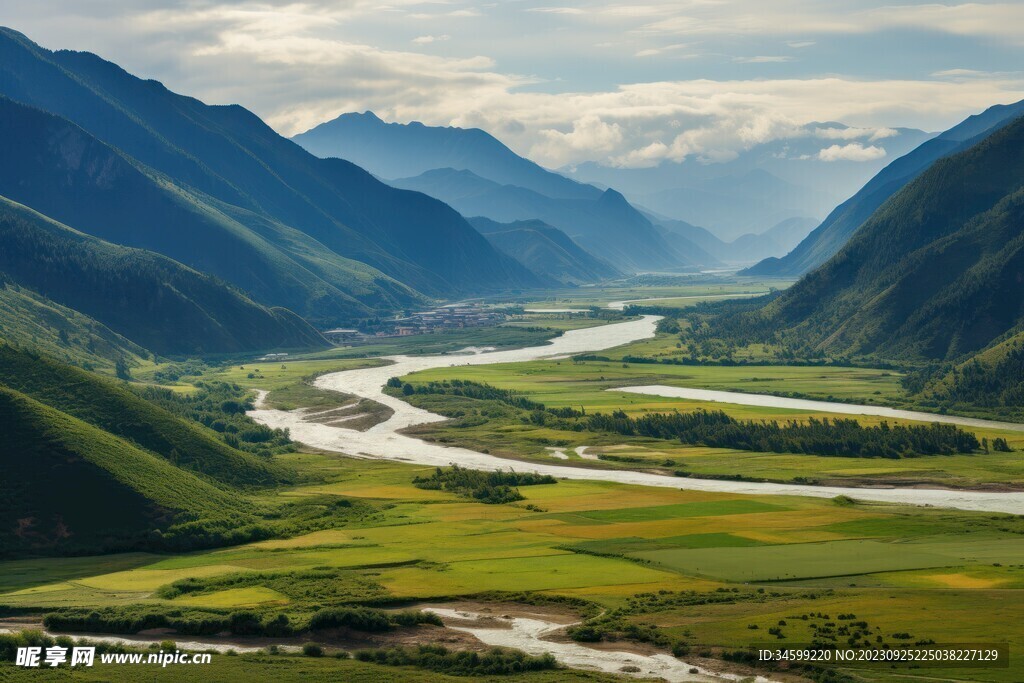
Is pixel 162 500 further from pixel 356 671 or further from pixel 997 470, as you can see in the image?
pixel 997 470

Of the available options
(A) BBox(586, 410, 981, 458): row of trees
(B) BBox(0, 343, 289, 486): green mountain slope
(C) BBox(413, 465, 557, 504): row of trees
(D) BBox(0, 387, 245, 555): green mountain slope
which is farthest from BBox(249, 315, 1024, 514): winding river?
(D) BBox(0, 387, 245, 555): green mountain slope

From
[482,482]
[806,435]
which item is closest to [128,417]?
[482,482]

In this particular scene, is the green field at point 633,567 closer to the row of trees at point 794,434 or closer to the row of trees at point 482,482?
the row of trees at point 482,482

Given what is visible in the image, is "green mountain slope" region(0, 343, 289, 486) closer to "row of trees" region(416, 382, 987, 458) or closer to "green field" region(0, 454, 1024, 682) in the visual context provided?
"green field" region(0, 454, 1024, 682)

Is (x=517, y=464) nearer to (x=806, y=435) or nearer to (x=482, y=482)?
(x=482, y=482)

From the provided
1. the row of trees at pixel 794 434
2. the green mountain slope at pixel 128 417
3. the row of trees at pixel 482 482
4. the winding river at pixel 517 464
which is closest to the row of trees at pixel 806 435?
the row of trees at pixel 794 434

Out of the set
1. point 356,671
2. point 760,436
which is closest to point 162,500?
point 356,671
